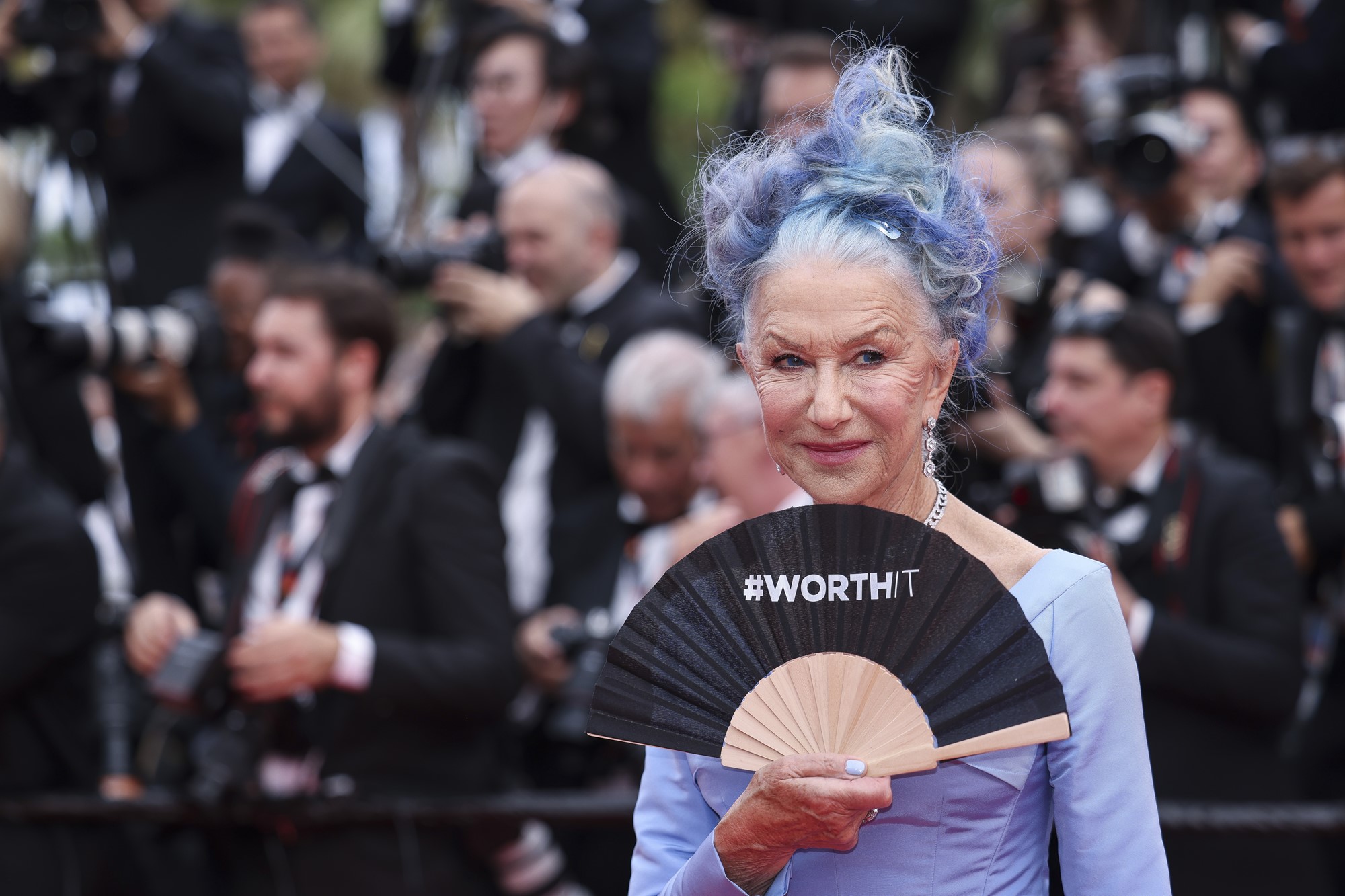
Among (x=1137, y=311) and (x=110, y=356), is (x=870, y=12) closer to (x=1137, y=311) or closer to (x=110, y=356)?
(x=1137, y=311)

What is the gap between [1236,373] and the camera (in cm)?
505

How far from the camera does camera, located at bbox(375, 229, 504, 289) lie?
504cm

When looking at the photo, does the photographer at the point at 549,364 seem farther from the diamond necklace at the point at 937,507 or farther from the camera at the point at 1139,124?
the diamond necklace at the point at 937,507

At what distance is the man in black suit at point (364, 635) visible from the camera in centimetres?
380

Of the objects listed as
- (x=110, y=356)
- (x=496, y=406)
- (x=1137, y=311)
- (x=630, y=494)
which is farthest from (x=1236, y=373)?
(x=110, y=356)

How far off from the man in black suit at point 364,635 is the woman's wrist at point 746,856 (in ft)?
6.84

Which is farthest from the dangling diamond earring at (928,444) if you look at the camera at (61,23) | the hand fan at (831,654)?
the camera at (61,23)

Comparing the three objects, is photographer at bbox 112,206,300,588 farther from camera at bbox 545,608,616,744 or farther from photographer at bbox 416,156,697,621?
camera at bbox 545,608,616,744

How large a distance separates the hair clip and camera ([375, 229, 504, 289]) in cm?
329

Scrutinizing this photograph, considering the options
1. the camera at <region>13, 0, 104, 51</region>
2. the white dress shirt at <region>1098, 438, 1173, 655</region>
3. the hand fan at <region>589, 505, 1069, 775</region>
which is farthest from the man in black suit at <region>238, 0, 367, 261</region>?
the hand fan at <region>589, 505, 1069, 775</region>

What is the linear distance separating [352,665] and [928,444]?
211 cm

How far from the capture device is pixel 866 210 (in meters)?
1.88

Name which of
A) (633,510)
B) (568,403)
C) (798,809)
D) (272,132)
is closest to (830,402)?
(798,809)

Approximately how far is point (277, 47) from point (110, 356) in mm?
2686
